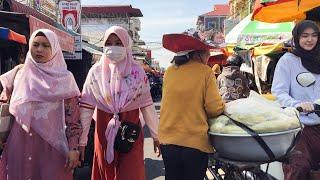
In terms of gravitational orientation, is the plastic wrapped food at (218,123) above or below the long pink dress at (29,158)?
above

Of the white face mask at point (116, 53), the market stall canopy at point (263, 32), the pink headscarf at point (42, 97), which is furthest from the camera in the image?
the market stall canopy at point (263, 32)

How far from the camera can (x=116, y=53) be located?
4.01 metres

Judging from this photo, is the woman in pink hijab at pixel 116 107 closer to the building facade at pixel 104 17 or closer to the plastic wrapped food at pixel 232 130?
the plastic wrapped food at pixel 232 130

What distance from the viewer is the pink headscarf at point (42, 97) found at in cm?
353

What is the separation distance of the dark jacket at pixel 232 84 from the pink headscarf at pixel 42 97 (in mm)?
3866

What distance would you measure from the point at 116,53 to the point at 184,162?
1.03m

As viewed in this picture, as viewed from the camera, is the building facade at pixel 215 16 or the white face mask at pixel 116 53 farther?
the building facade at pixel 215 16

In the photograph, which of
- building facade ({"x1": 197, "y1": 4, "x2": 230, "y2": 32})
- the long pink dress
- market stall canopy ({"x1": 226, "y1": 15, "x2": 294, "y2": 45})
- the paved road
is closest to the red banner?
the paved road

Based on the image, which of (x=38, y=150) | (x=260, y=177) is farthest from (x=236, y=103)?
(x=38, y=150)

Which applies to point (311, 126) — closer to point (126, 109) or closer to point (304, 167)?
point (304, 167)

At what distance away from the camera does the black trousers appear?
144 inches

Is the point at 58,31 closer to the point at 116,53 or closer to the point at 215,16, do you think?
the point at 116,53

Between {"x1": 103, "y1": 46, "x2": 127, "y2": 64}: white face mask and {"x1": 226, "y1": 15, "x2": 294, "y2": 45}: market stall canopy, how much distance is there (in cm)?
508

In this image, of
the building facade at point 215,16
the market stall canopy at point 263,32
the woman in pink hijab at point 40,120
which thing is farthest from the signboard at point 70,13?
the building facade at point 215,16
